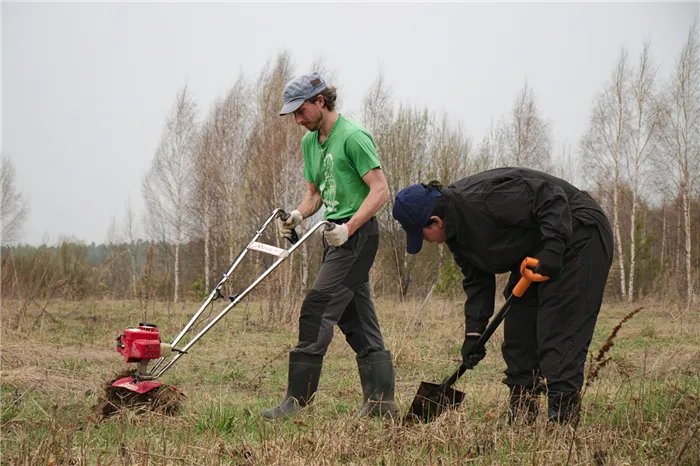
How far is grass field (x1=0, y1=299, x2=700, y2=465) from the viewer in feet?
9.93

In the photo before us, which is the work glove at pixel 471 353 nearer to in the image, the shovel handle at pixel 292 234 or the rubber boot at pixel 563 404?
the rubber boot at pixel 563 404

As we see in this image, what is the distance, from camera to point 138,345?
404cm

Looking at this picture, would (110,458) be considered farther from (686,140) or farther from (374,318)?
(686,140)

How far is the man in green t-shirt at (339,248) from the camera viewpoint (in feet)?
13.9

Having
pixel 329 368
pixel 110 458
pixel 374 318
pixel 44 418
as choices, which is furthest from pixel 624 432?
pixel 329 368

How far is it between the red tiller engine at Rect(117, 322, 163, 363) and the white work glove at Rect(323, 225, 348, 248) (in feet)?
3.85

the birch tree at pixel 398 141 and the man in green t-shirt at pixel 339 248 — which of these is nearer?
the man in green t-shirt at pixel 339 248

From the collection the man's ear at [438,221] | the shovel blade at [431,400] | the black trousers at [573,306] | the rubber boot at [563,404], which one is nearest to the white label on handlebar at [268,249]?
the man's ear at [438,221]

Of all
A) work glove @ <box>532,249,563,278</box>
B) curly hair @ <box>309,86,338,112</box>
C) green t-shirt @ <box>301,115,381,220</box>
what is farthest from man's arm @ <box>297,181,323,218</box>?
work glove @ <box>532,249,563,278</box>

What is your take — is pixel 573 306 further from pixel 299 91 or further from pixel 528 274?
pixel 299 91

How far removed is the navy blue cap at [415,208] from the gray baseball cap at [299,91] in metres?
1.00

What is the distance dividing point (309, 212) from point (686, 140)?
25.4m

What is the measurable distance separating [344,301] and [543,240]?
133cm

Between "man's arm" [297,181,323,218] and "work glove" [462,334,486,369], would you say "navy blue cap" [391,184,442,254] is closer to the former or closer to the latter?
"work glove" [462,334,486,369]
